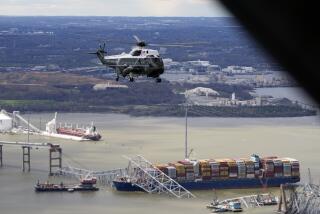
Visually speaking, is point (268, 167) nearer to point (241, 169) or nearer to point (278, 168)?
point (278, 168)

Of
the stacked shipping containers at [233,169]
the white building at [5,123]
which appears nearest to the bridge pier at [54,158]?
the stacked shipping containers at [233,169]

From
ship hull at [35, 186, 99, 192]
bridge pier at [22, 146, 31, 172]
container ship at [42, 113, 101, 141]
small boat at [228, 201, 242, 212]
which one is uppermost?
container ship at [42, 113, 101, 141]

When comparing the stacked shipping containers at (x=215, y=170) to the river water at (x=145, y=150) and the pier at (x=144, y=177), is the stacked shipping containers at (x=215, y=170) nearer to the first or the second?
the river water at (x=145, y=150)

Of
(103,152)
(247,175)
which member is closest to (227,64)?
(103,152)

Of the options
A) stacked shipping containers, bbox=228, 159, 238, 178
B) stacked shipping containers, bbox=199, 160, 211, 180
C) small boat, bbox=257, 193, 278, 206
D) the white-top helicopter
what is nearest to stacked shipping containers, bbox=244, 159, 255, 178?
stacked shipping containers, bbox=228, 159, 238, 178

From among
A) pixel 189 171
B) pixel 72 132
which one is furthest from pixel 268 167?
pixel 72 132

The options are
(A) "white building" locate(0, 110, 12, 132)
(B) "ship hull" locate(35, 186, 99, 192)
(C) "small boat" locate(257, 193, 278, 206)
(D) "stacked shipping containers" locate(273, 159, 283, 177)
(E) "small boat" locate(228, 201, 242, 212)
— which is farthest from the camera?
(A) "white building" locate(0, 110, 12, 132)

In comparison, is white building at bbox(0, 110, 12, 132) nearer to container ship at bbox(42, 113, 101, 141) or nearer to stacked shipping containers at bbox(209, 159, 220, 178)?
container ship at bbox(42, 113, 101, 141)
